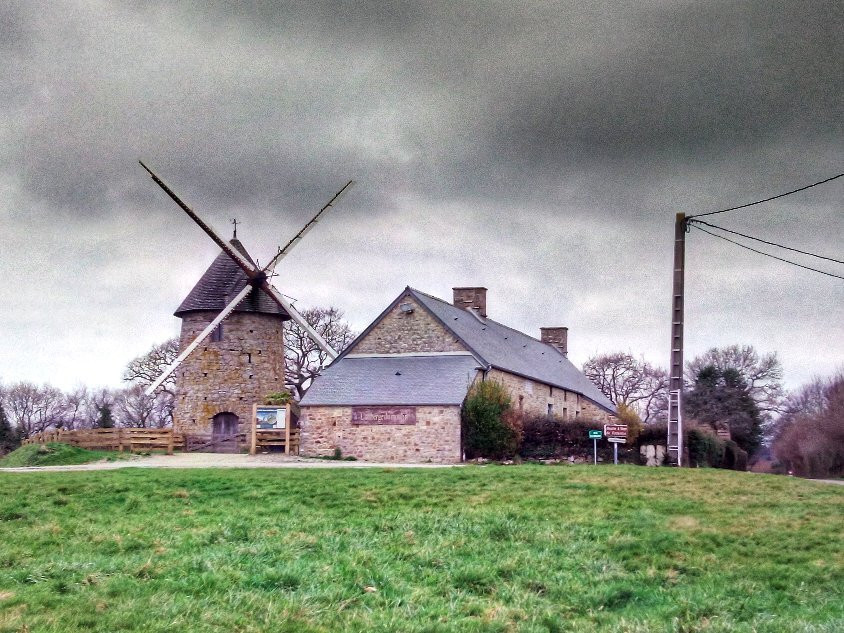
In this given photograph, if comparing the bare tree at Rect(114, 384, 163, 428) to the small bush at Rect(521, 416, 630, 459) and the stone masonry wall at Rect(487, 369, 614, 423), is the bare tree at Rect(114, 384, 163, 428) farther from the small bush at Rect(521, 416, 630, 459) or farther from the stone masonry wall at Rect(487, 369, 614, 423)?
the small bush at Rect(521, 416, 630, 459)

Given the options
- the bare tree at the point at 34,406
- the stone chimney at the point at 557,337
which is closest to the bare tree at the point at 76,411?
the bare tree at the point at 34,406

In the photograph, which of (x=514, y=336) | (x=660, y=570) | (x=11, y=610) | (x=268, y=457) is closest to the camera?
(x=11, y=610)

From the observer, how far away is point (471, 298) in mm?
47969

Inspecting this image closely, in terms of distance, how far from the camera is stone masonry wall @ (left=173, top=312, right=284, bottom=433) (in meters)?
39.1

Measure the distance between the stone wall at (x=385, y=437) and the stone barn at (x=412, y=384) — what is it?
35 millimetres

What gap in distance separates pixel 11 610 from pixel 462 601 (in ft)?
13.2

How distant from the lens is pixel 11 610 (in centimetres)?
766

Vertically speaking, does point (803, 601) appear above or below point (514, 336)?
below

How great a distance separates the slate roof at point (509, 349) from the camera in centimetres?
3775

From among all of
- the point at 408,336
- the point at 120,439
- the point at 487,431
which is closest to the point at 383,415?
the point at 487,431

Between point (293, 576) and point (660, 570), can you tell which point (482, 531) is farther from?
point (293, 576)

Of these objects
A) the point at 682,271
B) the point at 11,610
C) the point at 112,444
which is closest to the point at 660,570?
the point at 11,610

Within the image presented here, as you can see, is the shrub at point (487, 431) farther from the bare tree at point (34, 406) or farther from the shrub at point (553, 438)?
the bare tree at point (34, 406)

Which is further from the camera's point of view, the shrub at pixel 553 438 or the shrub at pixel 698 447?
the shrub at pixel 698 447
